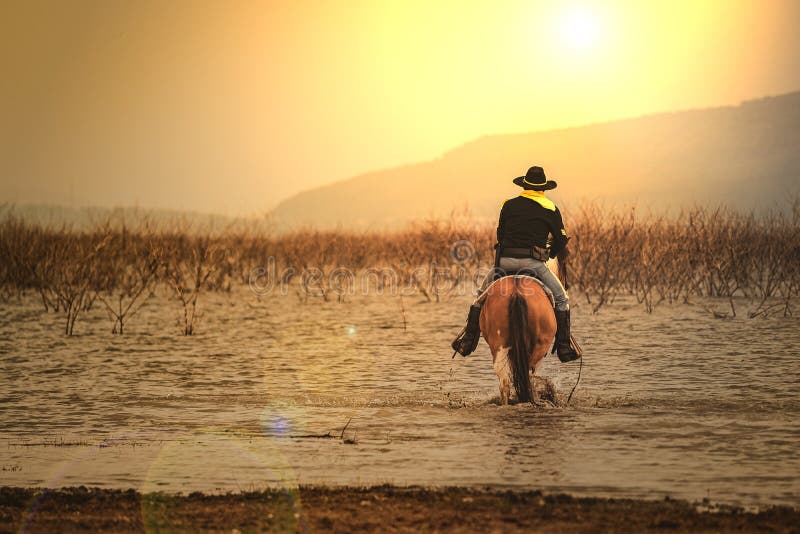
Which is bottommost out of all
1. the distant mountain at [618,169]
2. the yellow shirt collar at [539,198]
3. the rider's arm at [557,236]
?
the rider's arm at [557,236]

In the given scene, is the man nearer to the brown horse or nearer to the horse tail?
the brown horse

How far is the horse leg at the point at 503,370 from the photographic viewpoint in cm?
913

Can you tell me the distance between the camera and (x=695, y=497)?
6000 millimetres

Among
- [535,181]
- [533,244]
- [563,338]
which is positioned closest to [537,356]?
[563,338]

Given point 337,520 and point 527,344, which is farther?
point 527,344

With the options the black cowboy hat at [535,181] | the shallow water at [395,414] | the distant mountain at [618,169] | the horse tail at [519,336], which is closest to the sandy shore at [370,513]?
the shallow water at [395,414]

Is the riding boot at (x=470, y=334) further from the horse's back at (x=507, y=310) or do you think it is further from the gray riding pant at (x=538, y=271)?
the gray riding pant at (x=538, y=271)

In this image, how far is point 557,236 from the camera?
31.1ft

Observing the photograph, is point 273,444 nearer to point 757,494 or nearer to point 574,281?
point 757,494

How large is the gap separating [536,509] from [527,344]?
3440mm

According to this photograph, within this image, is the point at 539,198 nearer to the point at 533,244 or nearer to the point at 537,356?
the point at 533,244

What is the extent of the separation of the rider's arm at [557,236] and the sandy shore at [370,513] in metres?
3.76

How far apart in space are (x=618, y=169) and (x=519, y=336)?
13899 cm

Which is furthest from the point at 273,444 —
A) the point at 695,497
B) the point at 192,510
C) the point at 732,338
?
the point at 732,338
